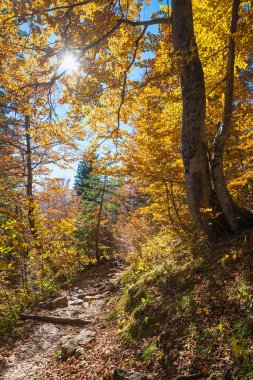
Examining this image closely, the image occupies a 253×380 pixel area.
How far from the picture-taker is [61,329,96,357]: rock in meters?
4.59

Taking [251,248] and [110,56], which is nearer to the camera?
[251,248]

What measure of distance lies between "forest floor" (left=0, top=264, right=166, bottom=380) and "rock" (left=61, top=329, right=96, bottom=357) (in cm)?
11

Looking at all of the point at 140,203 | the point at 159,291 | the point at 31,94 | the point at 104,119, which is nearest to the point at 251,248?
the point at 159,291

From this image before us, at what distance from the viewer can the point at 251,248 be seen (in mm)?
3904

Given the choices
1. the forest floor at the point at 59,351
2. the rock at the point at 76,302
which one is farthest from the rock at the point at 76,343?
the rock at the point at 76,302

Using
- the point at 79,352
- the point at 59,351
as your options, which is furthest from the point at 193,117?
the point at 59,351

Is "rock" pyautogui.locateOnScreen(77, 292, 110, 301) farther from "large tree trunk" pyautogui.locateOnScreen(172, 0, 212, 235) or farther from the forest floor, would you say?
"large tree trunk" pyautogui.locateOnScreen(172, 0, 212, 235)

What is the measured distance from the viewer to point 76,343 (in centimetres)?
479

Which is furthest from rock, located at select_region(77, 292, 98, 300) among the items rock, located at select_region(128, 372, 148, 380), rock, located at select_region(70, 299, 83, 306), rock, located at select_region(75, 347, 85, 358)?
rock, located at select_region(128, 372, 148, 380)

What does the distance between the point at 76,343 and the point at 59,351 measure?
357 millimetres

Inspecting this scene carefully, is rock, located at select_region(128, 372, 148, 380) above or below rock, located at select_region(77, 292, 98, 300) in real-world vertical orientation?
above

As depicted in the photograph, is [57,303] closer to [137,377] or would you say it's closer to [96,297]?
[96,297]

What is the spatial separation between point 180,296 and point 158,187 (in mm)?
3278

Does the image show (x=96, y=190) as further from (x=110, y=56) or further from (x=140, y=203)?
(x=110, y=56)
